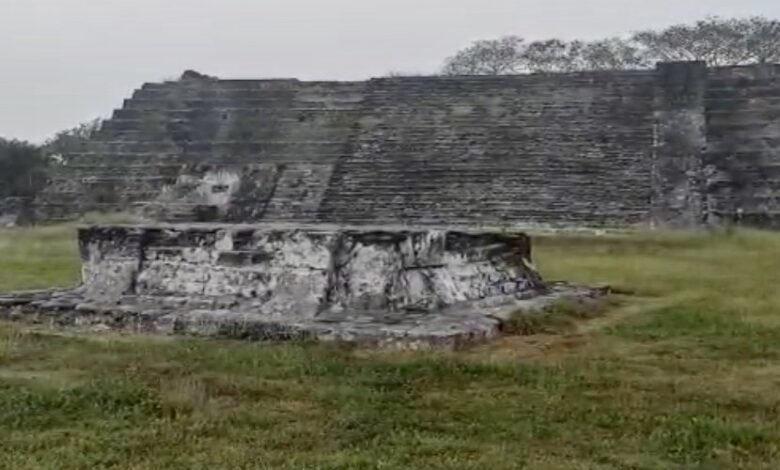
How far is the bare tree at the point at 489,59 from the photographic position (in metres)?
37.8

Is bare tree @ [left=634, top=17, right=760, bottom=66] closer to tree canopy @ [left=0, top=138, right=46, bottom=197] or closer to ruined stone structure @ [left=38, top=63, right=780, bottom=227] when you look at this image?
ruined stone structure @ [left=38, top=63, right=780, bottom=227]

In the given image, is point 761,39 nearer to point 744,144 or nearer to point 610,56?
point 610,56

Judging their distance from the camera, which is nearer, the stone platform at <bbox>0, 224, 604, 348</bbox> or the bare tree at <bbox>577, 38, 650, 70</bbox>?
the stone platform at <bbox>0, 224, 604, 348</bbox>

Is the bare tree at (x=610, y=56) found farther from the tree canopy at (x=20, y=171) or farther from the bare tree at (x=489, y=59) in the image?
the tree canopy at (x=20, y=171)

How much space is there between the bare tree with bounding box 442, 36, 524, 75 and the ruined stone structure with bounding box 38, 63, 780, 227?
15.9m

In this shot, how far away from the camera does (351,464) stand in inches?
163

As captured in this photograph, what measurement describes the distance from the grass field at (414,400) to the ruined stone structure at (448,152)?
9409mm

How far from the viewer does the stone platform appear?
25.5ft

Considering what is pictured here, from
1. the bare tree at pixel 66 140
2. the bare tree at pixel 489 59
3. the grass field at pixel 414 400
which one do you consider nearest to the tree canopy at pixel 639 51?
the bare tree at pixel 489 59

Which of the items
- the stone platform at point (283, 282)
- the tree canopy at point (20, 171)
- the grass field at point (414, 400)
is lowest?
the grass field at point (414, 400)

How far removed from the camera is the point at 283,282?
815 centimetres

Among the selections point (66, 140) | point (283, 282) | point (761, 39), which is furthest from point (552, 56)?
point (283, 282)

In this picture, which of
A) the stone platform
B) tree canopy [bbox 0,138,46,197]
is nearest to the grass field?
Result: the stone platform

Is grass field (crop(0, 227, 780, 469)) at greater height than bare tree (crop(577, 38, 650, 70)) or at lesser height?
lesser
